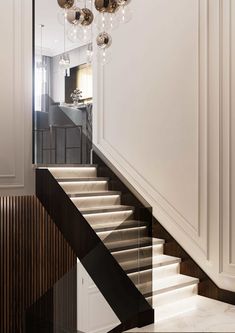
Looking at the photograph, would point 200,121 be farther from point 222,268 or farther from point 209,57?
point 222,268

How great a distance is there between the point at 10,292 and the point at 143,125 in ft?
10.4

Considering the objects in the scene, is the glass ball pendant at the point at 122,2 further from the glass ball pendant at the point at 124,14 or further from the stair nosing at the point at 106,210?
the stair nosing at the point at 106,210

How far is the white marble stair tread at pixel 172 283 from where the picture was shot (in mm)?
4743

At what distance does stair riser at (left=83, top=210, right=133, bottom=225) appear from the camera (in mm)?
4434

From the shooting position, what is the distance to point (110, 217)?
4527mm

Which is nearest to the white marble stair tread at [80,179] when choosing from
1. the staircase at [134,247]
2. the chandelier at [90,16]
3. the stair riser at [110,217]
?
the staircase at [134,247]

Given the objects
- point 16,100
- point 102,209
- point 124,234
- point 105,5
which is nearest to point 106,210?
point 102,209

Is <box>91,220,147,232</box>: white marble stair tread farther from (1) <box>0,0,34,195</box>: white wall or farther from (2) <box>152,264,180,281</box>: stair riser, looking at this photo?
(1) <box>0,0,34,195</box>: white wall

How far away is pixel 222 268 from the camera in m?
4.92

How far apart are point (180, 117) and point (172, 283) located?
2282 millimetres

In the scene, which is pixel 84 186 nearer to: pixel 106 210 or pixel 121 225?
pixel 106 210

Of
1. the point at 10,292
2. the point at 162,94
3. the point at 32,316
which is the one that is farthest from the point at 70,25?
the point at 32,316

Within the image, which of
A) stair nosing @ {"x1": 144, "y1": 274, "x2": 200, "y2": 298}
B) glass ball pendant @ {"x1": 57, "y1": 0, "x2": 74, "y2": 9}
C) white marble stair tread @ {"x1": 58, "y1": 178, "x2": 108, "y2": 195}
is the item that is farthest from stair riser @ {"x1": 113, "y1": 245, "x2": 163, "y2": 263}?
glass ball pendant @ {"x1": 57, "y1": 0, "x2": 74, "y2": 9}

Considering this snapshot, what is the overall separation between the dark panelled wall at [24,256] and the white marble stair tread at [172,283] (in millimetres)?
1695
